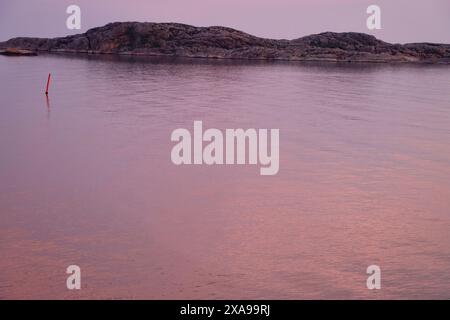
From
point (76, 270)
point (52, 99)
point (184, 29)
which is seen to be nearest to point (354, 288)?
point (76, 270)

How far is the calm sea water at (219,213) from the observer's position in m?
6.61

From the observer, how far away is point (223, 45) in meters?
121

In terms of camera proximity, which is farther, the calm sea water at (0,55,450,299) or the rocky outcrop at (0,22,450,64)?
the rocky outcrop at (0,22,450,64)

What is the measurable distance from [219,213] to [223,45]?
377 feet

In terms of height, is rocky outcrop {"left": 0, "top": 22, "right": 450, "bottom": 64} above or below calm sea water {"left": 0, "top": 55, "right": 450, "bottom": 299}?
above

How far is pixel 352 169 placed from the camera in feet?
40.6

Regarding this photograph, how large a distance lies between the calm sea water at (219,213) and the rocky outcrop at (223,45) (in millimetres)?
88184

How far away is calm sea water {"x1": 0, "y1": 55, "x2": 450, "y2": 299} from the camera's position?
6609mm

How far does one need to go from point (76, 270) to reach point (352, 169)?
25.5 ft

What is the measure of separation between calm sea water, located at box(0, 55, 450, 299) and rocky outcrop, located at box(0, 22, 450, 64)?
289 feet

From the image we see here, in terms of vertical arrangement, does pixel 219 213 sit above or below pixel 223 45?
below

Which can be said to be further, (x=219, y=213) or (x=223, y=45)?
(x=223, y=45)

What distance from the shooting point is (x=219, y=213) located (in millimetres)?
9242
